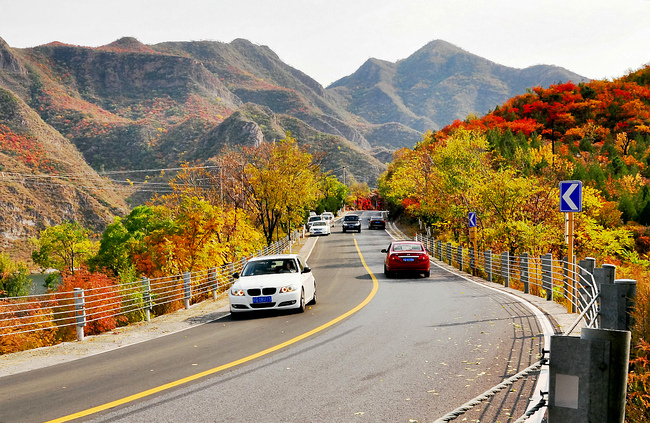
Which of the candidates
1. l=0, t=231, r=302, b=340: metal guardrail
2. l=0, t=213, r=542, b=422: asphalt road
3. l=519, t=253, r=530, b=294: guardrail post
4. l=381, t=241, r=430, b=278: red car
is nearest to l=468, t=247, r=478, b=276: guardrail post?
l=381, t=241, r=430, b=278: red car

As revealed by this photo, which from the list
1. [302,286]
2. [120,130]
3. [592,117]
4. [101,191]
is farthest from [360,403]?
[120,130]

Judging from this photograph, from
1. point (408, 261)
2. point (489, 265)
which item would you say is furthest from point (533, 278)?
point (408, 261)

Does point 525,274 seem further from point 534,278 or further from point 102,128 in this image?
point 102,128

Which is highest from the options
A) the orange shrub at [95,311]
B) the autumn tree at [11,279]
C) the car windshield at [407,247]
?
the car windshield at [407,247]

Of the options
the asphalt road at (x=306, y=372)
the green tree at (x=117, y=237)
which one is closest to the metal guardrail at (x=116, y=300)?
the asphalt road at (x=306, y=372)

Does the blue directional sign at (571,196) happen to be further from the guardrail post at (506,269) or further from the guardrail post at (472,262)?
the guardrail post at (472,262)

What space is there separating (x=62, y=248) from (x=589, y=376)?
88.8 metres

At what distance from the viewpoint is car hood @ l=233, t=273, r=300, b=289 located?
42.1 feet

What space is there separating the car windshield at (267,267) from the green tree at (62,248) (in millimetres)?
74069

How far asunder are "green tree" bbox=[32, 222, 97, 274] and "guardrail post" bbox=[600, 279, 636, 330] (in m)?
83.7

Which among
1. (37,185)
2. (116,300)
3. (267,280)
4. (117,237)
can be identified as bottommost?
(117,237)

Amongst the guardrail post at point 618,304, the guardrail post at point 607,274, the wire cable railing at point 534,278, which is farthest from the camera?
the guardrail post at point 607,274

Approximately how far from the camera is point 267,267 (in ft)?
47.4

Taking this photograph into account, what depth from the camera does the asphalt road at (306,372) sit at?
5.42m
